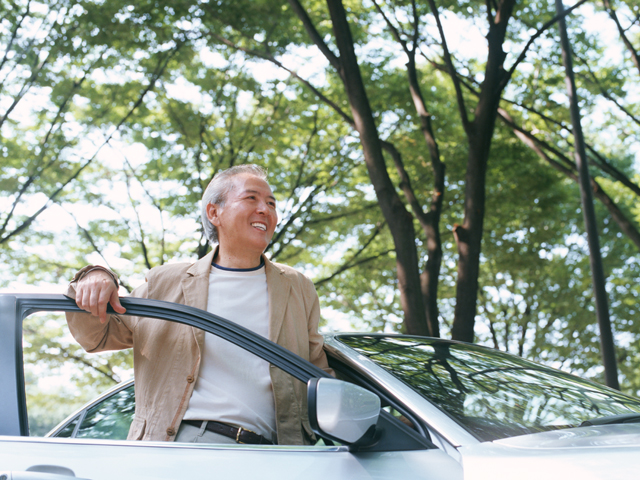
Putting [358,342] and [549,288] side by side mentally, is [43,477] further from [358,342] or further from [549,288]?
[549,288]

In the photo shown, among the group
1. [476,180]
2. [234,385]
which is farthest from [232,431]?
[476,180]

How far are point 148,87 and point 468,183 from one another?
500 centimetres

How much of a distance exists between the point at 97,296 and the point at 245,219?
0.96m

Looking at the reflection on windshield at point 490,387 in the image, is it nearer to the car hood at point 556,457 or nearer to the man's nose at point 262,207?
the car hood at point 556,457

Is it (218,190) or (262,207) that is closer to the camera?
(262,207)

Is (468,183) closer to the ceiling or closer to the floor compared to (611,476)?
closer to the ceiling

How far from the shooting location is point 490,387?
2.06 meters

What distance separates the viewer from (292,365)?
1677mm

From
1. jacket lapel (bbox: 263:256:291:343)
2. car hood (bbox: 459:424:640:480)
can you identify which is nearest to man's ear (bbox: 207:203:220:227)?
jacket lapel (bbox: 263:256:291:343)

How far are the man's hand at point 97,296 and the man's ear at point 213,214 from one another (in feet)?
3.31

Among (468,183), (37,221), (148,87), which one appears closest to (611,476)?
(468,183)

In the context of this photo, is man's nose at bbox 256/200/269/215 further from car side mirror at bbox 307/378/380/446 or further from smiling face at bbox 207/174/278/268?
car side mirror at bbox 307/378/380/446

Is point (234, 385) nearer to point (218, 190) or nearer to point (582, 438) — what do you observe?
point (218, 190)

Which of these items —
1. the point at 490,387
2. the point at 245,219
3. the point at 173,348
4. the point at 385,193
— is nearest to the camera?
the point at 490,387
